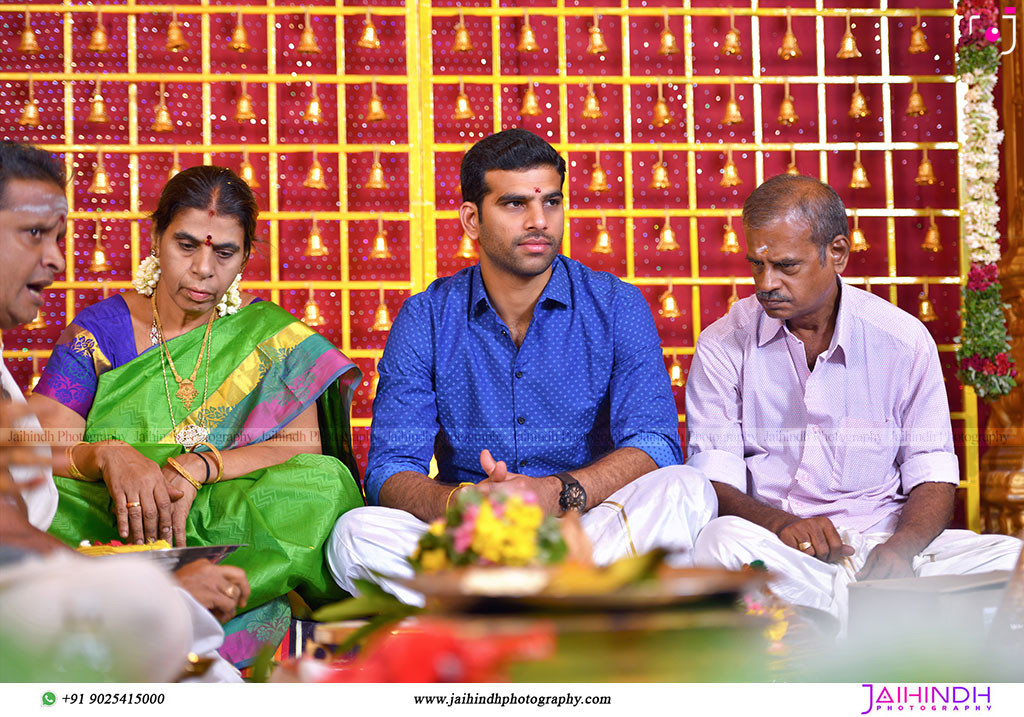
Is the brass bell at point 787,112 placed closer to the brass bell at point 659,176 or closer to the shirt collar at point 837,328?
the brass bell at point 659,176

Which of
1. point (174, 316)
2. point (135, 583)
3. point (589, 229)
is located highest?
point (589, 229)

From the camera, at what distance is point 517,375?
2.43 metres

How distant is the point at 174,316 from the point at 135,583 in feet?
5.28

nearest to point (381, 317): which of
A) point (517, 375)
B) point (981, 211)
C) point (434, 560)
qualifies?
point (517, 375)

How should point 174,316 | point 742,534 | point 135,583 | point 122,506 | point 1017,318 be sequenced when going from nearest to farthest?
point 135,583 → point 742,534 → point 122,506 → point 174,316 → point 1017,318

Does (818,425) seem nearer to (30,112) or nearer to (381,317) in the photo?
(381,317)

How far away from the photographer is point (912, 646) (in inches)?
48.6

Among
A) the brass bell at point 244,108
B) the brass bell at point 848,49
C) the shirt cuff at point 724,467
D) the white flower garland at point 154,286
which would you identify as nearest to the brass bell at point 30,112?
the brass bell at point 244,108

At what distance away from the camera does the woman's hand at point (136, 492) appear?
2.00 meters

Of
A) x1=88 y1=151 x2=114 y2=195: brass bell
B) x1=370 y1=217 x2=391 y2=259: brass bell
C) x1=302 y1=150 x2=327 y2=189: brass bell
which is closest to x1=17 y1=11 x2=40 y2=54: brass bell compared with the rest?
x1=88 y1=151 x2=114 y2=195: brass bell

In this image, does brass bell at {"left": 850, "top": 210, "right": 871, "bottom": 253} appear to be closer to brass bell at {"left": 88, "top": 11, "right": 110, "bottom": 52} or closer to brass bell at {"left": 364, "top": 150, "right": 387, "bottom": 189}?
brass bell at {"left": 364, "top": 150, "right": 387, "bottom": 189}

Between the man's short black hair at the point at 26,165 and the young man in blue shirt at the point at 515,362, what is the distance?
954mm

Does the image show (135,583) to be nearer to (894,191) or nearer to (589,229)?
(589,229)
